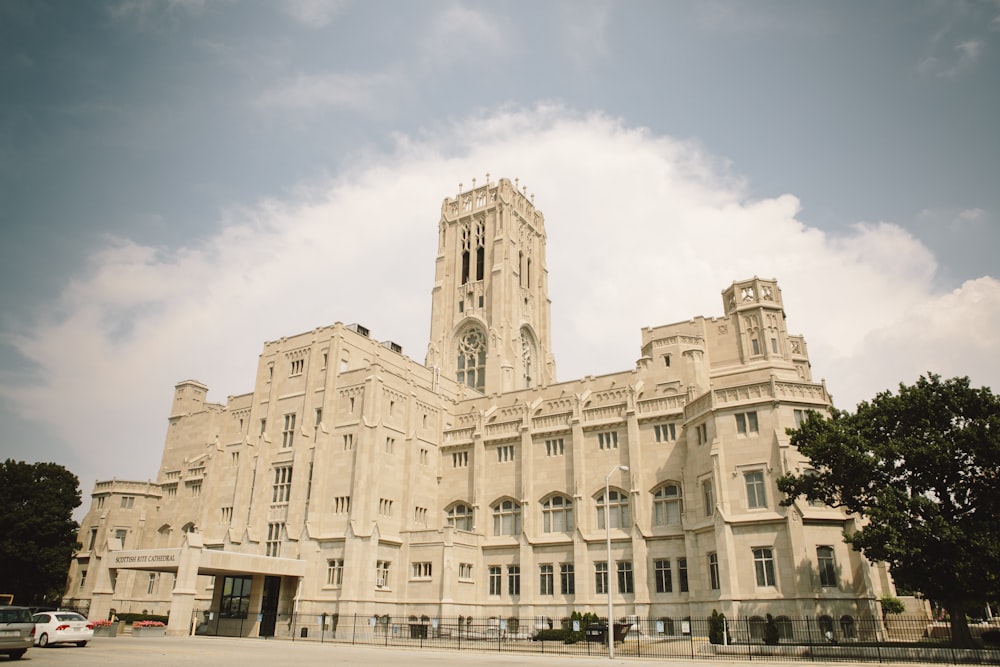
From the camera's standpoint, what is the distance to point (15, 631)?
2066 centimetres

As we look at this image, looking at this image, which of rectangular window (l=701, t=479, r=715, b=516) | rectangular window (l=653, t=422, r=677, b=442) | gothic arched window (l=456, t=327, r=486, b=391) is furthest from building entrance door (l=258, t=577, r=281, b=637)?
gothic arched window (l=456, t=327, r=486, b=391)

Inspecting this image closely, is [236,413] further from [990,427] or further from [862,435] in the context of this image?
[990,427]

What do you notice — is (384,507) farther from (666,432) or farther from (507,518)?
(666,432)

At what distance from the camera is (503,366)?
73.7 meters

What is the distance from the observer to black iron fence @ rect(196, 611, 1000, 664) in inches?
1090

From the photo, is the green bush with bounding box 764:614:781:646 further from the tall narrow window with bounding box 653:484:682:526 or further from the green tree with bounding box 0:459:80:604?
the green tree with bounding box 0:459:80:604

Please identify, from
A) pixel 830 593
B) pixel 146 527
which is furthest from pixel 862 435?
pixel 146 527

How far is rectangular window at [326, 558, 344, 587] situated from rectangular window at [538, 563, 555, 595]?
47.1 feet

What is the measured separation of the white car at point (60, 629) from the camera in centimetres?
2802

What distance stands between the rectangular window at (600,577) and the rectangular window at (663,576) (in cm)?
362

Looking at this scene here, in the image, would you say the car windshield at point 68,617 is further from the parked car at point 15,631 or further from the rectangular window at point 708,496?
the rectangular window at point 708,496

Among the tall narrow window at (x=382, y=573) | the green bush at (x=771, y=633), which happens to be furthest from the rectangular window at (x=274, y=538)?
the green bush at (x=771, y=633)

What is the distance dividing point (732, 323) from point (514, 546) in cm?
2699

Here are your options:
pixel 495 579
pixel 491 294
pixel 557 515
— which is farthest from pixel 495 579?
pixel 491 294
